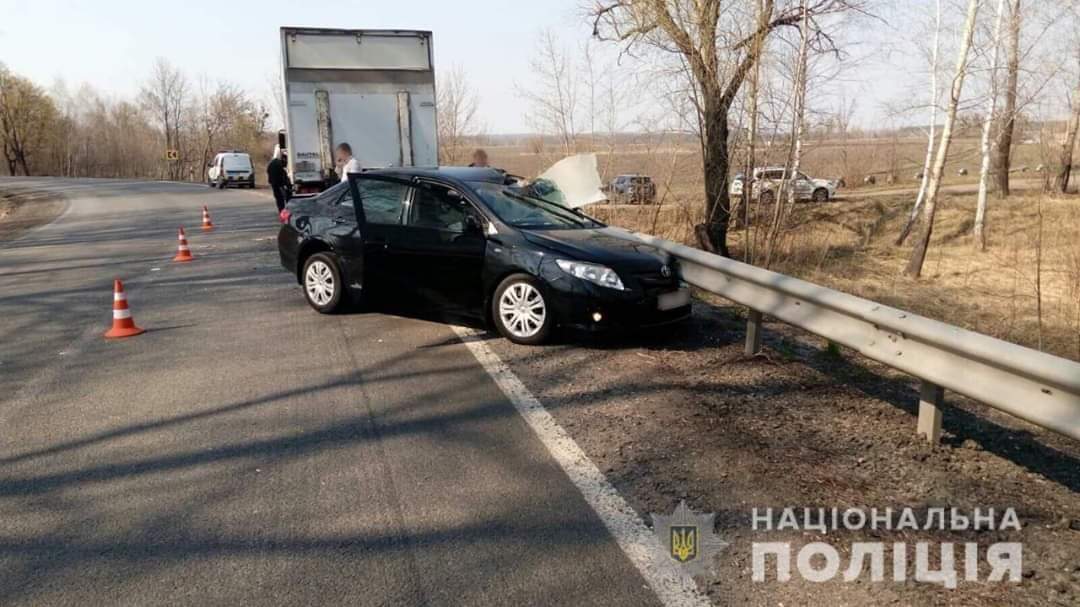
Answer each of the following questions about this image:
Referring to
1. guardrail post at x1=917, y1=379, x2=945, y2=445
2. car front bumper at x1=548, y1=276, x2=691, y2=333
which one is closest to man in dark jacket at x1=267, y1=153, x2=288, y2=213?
car front bumper at x1=548, y1=276, x2=691, y2=333

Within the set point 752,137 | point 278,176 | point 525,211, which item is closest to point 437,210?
point 525,211

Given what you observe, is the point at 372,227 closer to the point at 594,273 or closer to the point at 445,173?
the point at 445,173

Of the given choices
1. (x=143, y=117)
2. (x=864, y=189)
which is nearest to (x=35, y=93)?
(x=143, y=117)

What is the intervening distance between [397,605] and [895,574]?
200cm

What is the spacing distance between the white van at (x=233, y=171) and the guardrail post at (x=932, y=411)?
3804 cm

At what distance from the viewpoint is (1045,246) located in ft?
59.8

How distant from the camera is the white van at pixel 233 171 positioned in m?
37.4

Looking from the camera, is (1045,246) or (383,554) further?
(1045,246)

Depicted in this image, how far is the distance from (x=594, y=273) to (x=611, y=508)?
9.65ft

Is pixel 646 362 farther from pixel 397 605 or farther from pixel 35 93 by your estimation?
pixel 35 93

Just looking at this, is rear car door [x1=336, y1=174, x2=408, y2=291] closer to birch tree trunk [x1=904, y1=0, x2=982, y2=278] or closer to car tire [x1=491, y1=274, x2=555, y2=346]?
car tire [x1=491, y1=274, x2=555, y2=346]

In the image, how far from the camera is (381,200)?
754cm

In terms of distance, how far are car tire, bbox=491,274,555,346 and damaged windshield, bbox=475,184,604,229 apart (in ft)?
2.17

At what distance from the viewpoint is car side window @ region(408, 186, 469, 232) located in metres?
7.07
